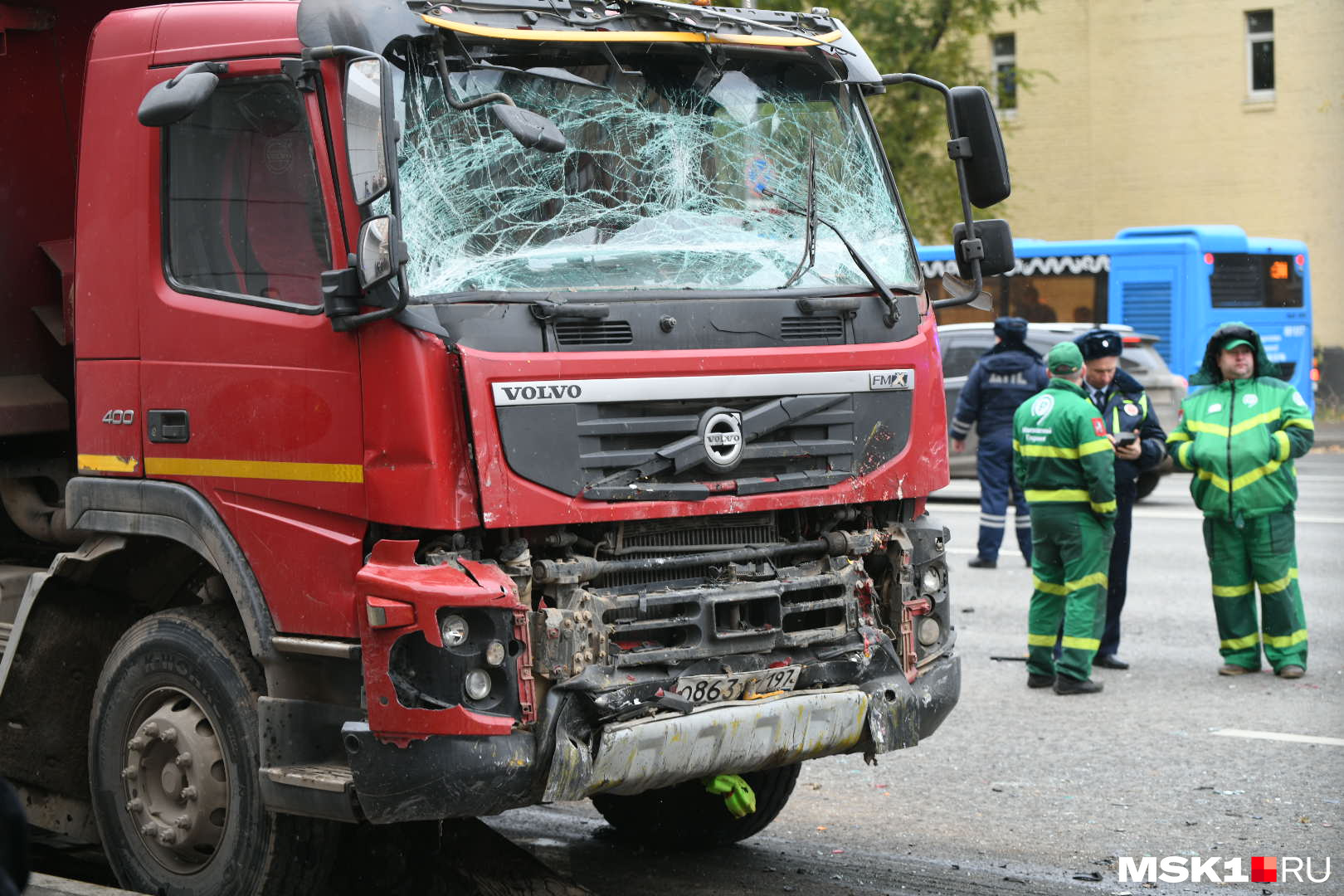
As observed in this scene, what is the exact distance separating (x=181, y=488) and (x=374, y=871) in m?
1.38

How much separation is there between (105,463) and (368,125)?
5.14ft

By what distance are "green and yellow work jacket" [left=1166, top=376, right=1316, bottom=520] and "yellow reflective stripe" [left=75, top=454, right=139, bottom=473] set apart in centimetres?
554

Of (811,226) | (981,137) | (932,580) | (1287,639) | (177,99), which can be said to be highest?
(177,99)

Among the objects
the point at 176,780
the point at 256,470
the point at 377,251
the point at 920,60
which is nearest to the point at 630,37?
the point at 377,251

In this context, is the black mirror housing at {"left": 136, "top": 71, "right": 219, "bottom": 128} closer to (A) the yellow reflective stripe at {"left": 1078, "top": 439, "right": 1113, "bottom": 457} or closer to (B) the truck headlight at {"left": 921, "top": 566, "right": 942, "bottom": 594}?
(B) the truck headlight at {"left": 921, "top": 566, "right": 942, "bottom": 594}

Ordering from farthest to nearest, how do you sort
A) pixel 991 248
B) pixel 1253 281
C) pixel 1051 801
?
pixel 1253 281 → pixel 1051 801 → pixel 991 248

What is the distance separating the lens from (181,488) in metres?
5.38

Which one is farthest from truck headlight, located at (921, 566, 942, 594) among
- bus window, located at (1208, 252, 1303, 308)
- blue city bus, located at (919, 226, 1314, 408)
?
bus window, located at (1208, 252, 1303, 308)

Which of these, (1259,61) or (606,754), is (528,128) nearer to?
(606,754)

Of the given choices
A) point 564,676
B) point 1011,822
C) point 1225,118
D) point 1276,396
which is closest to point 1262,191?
point 1225,118

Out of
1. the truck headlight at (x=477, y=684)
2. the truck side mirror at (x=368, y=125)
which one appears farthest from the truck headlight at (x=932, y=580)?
the truck side mirror at (x=368, y=125)

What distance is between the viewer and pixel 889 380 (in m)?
5.61

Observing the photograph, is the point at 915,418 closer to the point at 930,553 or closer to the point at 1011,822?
the point at 930,553

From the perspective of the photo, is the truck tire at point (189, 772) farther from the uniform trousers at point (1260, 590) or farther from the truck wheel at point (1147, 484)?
the truck wheel at point (1147, 484)
